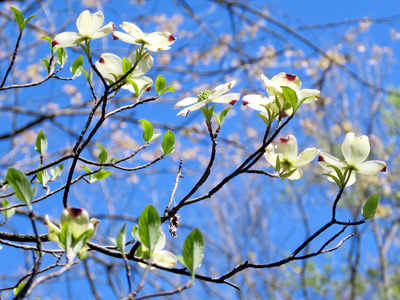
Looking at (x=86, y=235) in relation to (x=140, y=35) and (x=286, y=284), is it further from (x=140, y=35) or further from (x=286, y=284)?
(x=286, y=284)

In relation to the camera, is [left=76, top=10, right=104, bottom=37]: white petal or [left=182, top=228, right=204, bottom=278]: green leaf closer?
[left=182, top=228, right=204, bottom=278]: green leaf

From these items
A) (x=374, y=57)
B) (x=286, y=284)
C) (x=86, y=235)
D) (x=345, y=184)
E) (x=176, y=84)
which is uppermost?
(x=374, y=57)

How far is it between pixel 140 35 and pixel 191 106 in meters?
0.09

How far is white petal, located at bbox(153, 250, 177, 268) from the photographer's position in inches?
18.3

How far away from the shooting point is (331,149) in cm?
412

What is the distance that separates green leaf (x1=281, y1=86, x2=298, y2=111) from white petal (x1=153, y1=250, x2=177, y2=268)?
0.20 m

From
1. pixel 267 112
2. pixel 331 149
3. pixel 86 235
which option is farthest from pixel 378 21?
pixel 86 235

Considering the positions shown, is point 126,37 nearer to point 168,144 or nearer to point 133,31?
point 133,31

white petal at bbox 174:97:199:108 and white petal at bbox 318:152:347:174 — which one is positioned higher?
white petal at bbox 174:97:199:108


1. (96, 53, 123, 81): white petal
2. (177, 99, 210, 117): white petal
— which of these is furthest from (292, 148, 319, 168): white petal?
(96, 53, 123, 81): white petal

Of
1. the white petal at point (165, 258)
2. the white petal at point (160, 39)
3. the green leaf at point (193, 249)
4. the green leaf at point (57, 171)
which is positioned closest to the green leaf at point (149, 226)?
the green leaf at point (193, 249)

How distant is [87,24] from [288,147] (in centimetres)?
25

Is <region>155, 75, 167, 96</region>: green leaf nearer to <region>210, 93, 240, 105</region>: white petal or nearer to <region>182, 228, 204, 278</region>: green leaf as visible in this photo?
<region>210, 93, 240, 105</region>: white petal

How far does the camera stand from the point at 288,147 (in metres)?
0.49
